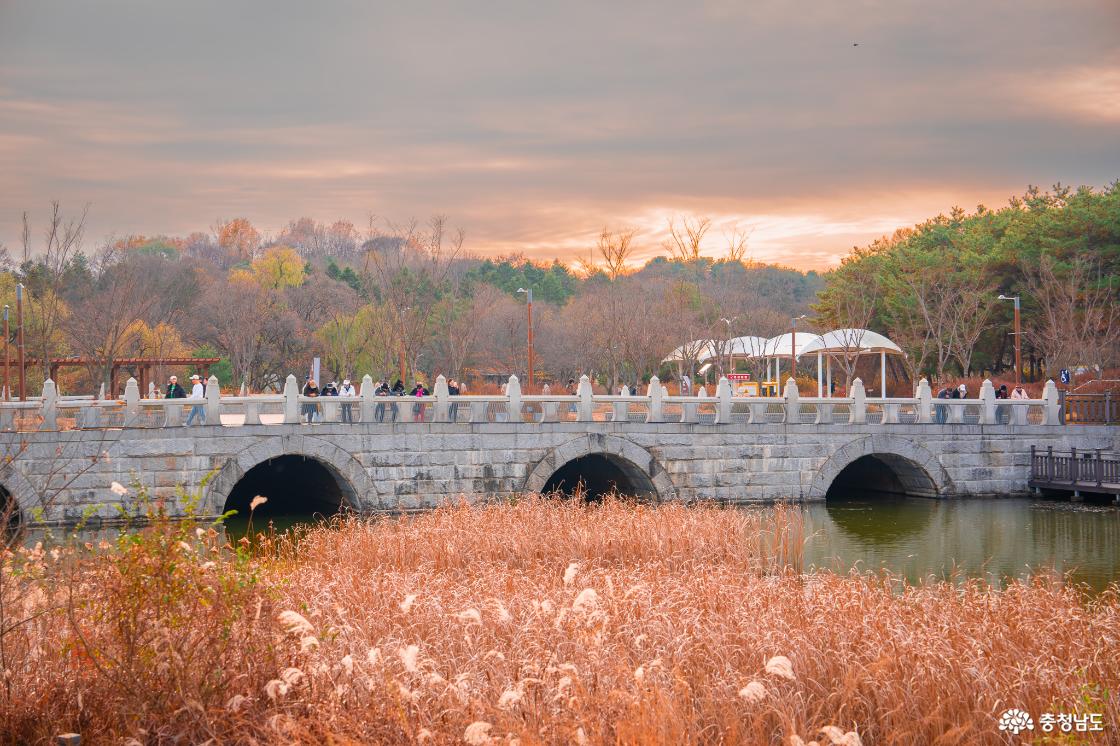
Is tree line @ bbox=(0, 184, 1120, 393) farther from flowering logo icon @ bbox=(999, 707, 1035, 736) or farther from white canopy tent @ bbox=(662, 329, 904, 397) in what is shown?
flowering logo icon @ bbox=(999, 707, 1035, 736)

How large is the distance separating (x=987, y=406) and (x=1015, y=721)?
25.6 metres

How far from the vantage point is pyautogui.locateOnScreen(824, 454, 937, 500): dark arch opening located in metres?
31.4

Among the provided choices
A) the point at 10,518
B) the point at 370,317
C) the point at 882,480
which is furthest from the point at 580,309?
the point at 10,518

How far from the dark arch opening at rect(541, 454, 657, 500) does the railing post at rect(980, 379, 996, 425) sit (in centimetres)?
1085

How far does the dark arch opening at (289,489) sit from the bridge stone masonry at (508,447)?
72 millimetres

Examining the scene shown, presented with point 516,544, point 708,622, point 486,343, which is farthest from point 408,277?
point 708,622

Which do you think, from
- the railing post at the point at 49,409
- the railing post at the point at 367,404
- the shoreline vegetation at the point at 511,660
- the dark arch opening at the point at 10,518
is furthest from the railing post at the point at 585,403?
the shoreline vegetation at the point at 511,660

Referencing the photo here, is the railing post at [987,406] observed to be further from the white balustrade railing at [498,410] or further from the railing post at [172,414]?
the railing post at [172,414]

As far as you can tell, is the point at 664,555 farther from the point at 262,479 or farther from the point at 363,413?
the point at 262,479

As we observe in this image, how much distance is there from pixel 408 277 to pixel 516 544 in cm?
3970

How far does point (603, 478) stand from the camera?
3166 centimetres

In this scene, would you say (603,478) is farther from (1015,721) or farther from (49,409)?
(1015,721)

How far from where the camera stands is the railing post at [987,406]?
31391mm

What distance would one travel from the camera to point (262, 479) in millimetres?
32125
